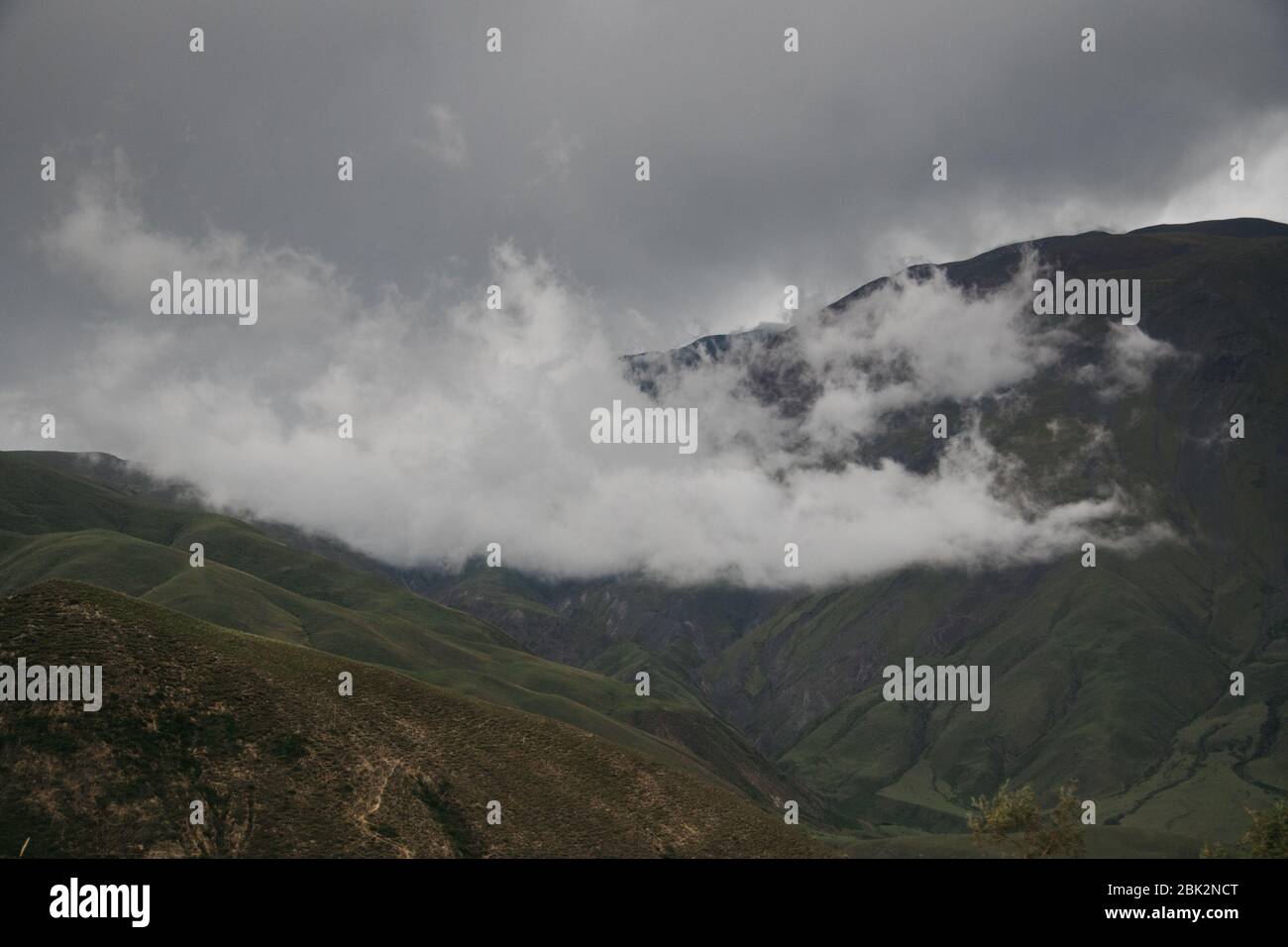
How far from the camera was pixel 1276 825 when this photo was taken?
9962cm

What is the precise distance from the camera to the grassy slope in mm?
87938

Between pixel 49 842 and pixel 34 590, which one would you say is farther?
pixel 34 590

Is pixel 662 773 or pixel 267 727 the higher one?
pixel 267 727

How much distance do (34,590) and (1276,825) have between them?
4930 inches

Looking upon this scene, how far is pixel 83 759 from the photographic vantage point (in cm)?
9012

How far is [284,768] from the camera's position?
3935 inches

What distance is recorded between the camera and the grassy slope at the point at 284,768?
289 ft

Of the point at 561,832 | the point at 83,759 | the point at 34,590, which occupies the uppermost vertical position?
the point at 34,590
